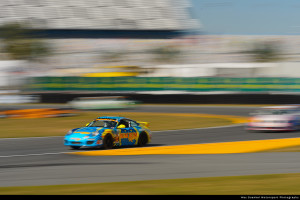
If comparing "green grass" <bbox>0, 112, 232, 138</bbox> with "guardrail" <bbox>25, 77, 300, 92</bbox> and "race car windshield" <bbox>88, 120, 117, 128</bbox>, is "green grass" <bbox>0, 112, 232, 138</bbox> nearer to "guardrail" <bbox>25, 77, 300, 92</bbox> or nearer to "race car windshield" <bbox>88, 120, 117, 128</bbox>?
"race car windshield" <bbox>88, 120, 117, 128</bbox>

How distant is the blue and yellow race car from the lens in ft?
41.9

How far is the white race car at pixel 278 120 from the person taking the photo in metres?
17.5

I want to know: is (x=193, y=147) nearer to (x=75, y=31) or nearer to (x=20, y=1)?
(x=75, y=31)

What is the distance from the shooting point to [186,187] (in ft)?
23.7

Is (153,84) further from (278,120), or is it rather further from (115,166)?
(115,166)

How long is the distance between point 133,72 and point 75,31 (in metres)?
28.2

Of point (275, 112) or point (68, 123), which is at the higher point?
point (68, 123)

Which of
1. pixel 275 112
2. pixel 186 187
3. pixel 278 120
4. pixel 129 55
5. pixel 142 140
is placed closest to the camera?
pixel 186 187

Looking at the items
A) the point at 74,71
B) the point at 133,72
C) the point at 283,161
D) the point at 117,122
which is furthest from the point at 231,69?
the point at 283,161

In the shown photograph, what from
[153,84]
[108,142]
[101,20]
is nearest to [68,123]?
[108,142]

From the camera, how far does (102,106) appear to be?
30.2m

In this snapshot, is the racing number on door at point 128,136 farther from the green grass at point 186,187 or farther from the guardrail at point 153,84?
the guardrail at point 153,84

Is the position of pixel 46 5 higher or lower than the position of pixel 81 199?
higher

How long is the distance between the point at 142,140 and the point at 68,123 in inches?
355
